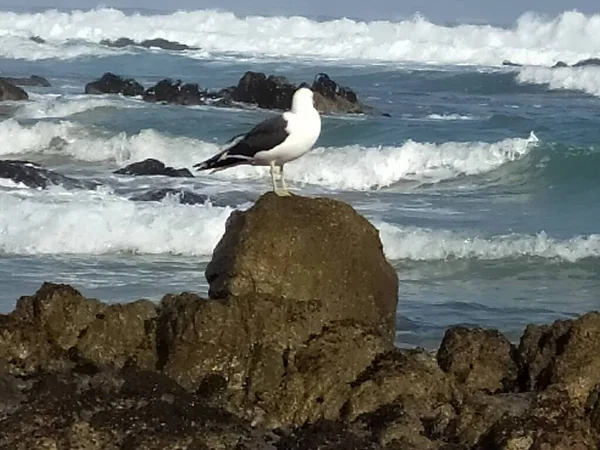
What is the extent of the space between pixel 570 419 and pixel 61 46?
46.2 m

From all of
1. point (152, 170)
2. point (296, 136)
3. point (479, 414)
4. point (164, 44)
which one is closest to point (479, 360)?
point (479, 414)

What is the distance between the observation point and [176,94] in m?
27.8

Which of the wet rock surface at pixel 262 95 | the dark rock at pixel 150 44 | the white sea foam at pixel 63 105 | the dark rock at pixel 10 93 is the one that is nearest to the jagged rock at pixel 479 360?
the white sea foam at pixel 63 105

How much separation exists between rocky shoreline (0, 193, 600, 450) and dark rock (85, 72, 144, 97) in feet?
76.3

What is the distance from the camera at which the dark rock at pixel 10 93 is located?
26.8 m

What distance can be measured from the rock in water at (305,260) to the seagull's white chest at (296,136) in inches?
22.4

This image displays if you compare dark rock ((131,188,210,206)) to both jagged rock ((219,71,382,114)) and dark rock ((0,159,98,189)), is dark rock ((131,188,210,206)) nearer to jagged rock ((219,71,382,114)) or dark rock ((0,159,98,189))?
dark rock ((0,159,98,189))

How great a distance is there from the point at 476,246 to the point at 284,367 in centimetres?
695

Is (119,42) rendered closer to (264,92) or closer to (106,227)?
(264,92)

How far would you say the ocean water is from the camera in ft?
33.8

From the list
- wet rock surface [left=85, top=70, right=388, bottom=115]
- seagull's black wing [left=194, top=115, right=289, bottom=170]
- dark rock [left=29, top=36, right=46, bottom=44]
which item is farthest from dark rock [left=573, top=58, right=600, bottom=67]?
seagull's black wing [left=194, top=115, right=289, bottom=170]

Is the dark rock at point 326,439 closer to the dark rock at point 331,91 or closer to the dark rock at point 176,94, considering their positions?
the dark rock at point 331,91

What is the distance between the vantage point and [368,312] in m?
6.14

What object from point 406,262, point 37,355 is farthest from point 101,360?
point 406,262
